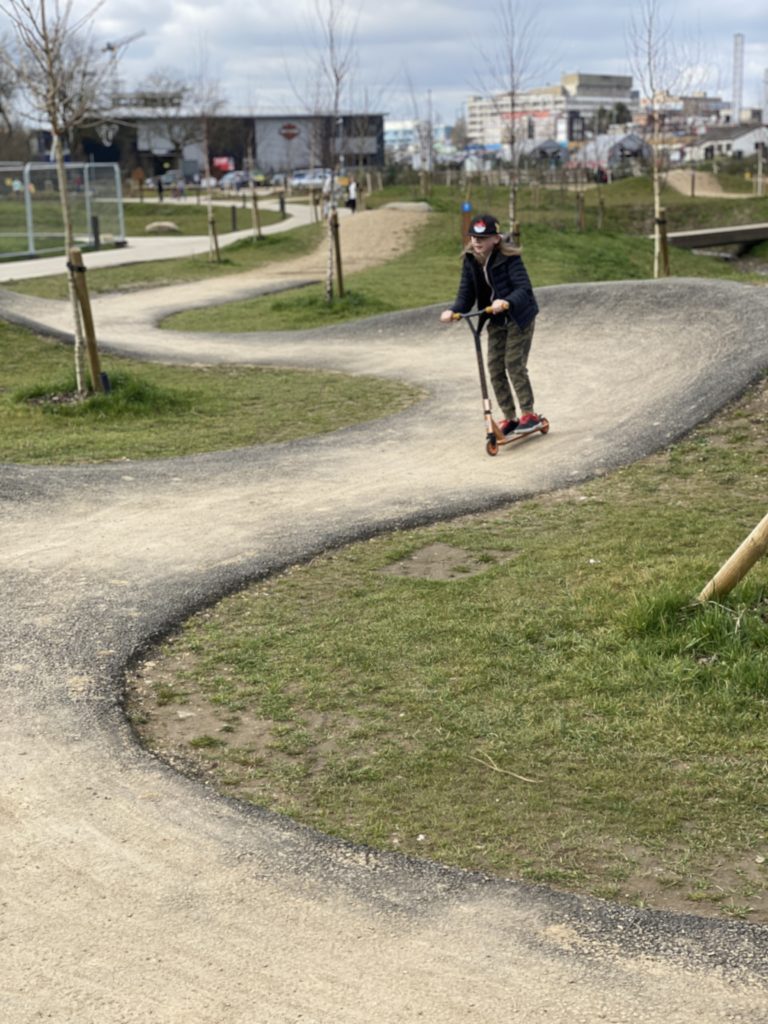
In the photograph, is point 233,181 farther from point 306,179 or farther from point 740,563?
point 740,563

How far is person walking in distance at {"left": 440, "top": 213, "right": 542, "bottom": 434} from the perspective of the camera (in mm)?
9414

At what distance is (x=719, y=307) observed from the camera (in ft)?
46.1

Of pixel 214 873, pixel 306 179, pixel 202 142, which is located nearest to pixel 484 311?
pixel 214 873

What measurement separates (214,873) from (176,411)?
29.0 ft

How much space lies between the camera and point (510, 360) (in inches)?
385

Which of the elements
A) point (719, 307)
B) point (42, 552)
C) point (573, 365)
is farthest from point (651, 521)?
point (719, 307)

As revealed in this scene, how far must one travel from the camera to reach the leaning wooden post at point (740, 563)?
18.2 ft

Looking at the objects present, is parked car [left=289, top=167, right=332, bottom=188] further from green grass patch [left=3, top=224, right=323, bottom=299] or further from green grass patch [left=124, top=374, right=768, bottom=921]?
green grass patch [left=124, top=374, right=768, bottom=921]

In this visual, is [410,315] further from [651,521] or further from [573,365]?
[651,521]

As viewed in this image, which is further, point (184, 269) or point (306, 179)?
point (306, 179)

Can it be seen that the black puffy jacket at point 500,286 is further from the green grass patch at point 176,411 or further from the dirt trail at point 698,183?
the dirt trail at point 698,183

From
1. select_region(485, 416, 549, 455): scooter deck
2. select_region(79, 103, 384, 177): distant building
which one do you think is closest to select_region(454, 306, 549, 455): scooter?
select_region(485, 416, 549, 455): scooter deck

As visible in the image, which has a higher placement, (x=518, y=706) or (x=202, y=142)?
(x=202, y=142)

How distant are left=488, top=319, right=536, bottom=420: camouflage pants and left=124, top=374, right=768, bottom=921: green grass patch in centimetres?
254
